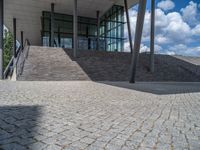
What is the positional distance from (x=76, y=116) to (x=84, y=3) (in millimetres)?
21038

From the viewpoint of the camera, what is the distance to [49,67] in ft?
50.0

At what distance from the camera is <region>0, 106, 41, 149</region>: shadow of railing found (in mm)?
2813

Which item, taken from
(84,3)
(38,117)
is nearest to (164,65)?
(84,3)

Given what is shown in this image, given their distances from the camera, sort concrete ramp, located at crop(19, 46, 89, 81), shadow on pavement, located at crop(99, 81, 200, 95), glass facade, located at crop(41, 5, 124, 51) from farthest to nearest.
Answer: glass facade, located at crop(41, 5, 124, 51), concrete ramp, located at crop(19, 46, 89, 81), shadow on pavement, located at crop(99, 81, 200, 95)

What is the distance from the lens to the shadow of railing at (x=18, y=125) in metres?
2.81

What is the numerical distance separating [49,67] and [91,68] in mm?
3370

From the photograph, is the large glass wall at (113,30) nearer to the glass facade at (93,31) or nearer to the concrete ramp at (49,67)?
the glass facade at (93,31)

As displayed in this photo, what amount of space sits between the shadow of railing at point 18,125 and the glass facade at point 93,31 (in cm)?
2424

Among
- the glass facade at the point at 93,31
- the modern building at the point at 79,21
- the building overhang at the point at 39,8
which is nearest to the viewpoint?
the building overhang at the point at 39,8

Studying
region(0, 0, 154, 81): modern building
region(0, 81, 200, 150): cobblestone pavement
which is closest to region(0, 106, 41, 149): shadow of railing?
region(0, 81, 200, 150): cobblestone pavement

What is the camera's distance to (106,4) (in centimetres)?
2373

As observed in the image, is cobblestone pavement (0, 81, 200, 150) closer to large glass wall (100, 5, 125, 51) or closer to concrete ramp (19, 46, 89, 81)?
concrete ramp (19, 46, 89, 81)

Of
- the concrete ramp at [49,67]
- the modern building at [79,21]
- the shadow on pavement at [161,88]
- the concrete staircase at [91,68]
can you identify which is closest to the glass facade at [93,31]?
the modern building at [79,21]

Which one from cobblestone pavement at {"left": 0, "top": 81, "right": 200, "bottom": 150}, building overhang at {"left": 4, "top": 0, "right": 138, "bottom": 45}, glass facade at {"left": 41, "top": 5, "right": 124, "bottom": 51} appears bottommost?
cobblestone pavement at {"left": 0, "top": 81, "right": 200, "bottom": 150}
